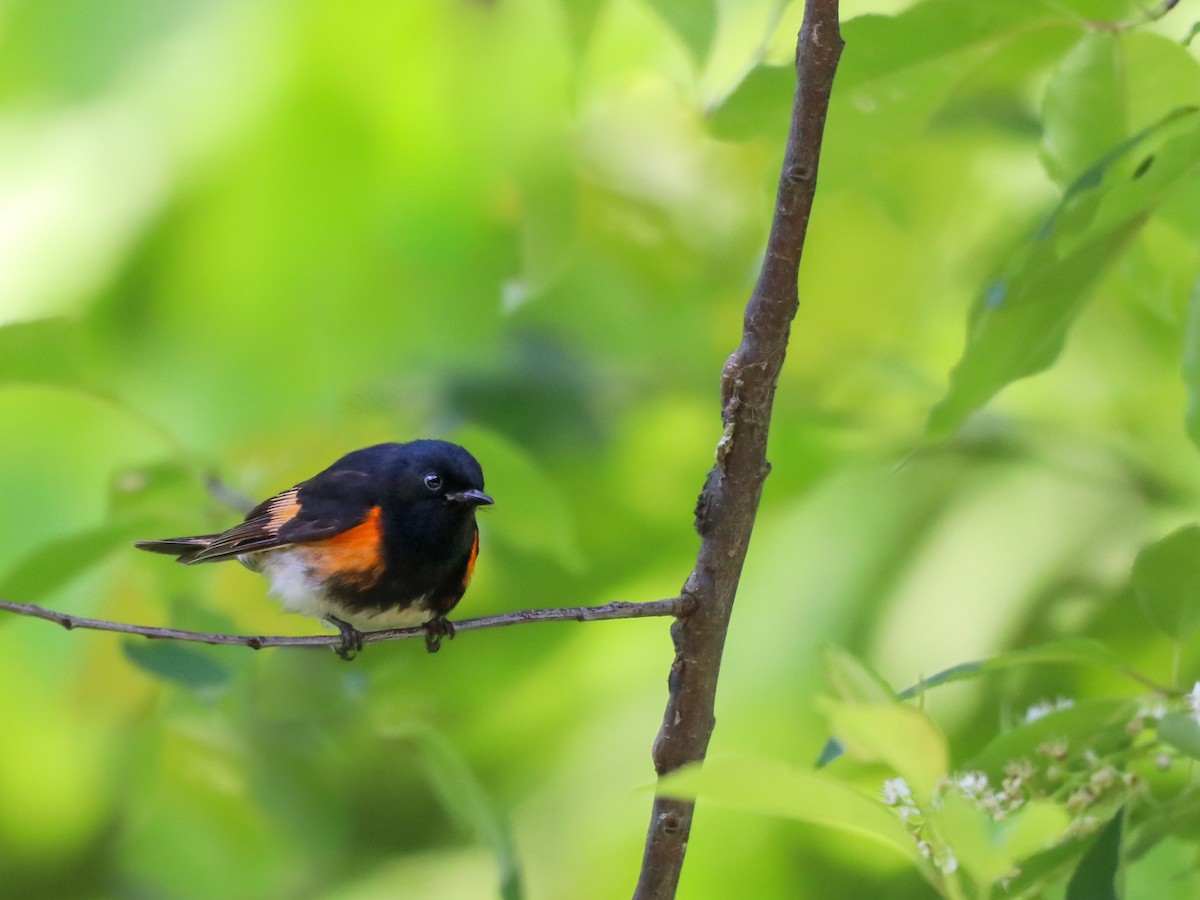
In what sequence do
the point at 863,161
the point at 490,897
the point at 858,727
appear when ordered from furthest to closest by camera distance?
1. the point at 490,897
2. the point at 863,161
3. the point at 858,727

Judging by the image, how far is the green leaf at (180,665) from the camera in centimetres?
120

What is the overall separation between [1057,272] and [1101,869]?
44cm

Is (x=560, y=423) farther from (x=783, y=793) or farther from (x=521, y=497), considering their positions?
(x=783, y=793)

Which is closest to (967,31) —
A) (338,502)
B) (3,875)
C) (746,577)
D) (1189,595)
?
(1189,595)

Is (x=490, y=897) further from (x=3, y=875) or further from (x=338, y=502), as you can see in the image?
(x=3, y=875)

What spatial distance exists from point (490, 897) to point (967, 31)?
1554 mm

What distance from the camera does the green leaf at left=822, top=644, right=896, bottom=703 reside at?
0.77 m

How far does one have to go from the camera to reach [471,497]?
1.45 meters

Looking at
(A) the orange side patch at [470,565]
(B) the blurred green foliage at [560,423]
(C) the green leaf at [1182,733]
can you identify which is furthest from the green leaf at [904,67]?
(A) the orange side patch at [470,565]

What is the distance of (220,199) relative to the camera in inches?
61.3

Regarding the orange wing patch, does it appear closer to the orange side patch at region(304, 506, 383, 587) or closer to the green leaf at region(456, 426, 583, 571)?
the orange side patch at region(304, 506, 383, 587)

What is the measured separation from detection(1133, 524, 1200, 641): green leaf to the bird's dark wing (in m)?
0.96

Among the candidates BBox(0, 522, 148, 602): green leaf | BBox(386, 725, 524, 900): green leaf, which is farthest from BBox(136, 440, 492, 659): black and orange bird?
BBox(386, 725, 524, 900): green leaf

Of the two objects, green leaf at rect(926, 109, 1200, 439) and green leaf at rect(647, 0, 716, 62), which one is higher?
green leaf at rect(647, 0, 716, 62)
